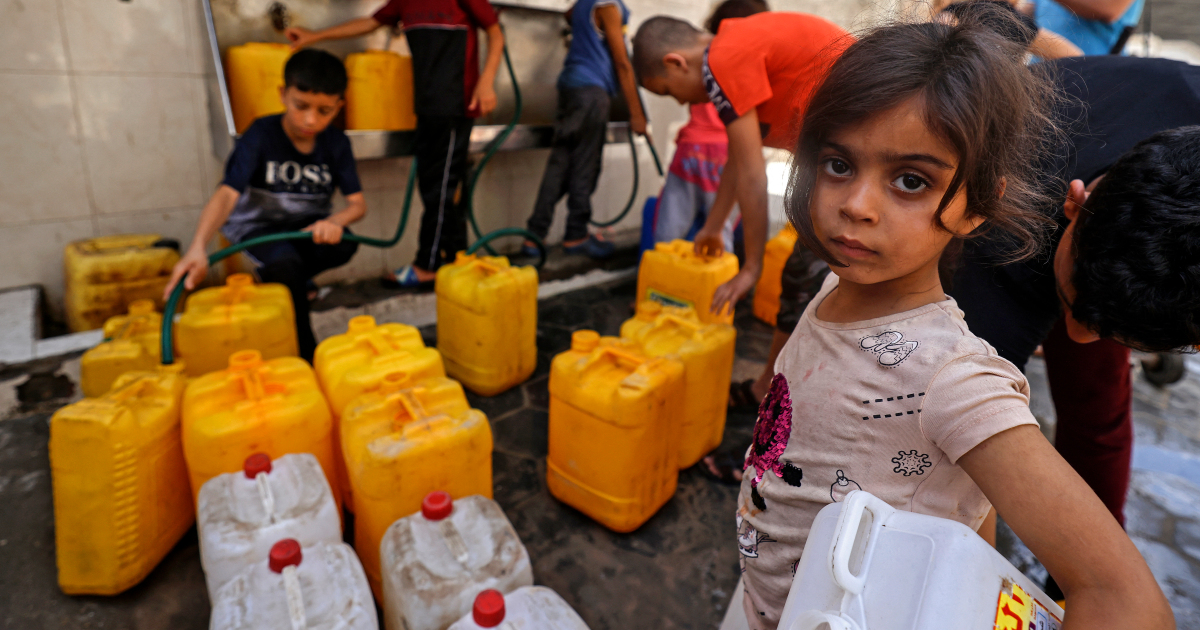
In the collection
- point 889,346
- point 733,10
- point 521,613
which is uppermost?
point 733,10

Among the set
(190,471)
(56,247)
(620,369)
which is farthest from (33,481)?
(620,369)

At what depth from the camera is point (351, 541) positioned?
1.97 metres

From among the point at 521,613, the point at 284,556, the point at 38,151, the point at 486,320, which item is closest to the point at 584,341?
the point at 486,320

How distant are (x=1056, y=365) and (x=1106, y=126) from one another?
68 cm

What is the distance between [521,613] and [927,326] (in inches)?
37.5

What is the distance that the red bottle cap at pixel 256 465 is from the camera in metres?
1.54

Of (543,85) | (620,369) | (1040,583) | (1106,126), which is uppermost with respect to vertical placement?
(543,85)

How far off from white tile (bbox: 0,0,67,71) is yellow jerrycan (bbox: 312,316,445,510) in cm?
225

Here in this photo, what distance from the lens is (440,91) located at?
129 inches

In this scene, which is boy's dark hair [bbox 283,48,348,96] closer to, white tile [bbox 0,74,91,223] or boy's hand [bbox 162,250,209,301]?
boy's hand [bbox 162,250,209,301]

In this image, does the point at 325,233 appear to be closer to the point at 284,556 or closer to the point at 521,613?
the point at 284,556

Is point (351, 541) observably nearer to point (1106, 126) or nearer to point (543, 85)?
point (1106, 126)

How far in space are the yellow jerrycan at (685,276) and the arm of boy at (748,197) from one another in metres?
0.67

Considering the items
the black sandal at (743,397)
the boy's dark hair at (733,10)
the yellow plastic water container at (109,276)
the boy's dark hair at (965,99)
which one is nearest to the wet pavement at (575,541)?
the black sandal at (743,397)
